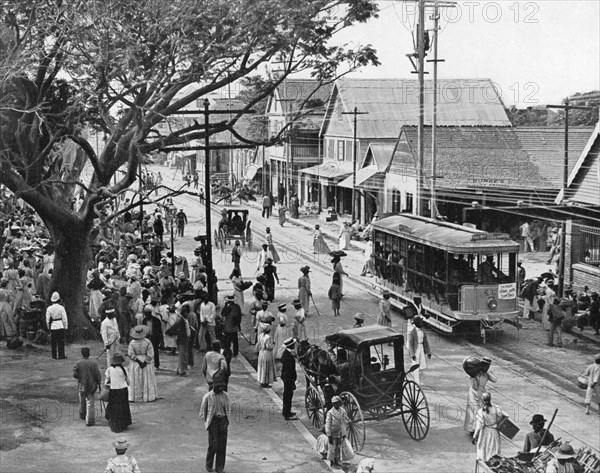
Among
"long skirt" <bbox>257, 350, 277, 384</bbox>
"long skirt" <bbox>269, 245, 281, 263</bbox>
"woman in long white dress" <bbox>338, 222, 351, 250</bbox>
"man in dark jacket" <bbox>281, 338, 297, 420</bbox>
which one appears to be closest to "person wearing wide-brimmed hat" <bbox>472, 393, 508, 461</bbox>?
"man in dark jacket" <bbox>281, 338, 297, 420</bbox>

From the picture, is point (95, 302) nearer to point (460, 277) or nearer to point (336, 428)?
point (460, 277)

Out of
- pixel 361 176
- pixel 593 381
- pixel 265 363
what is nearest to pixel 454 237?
pixel 265 363

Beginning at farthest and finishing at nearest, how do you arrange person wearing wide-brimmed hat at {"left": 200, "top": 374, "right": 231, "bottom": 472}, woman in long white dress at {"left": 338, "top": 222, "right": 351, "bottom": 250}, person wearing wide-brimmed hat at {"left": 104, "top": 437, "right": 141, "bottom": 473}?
woman in long white dress at {"left": 338, "top": 222, "right": 351, "bottom": 250}, person wearing wide-brimmed hat at {"left": 200, "top": 374, "right": 231, "bottom": 472}, person wearing wide-brimmed hat at {"left": 104, "top": 437, "right": 141, "bottom": 473}

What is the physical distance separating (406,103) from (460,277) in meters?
33.2

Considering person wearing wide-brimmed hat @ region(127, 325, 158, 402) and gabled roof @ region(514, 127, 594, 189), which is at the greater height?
gabled roof @ region(514, 127, 594, 189)

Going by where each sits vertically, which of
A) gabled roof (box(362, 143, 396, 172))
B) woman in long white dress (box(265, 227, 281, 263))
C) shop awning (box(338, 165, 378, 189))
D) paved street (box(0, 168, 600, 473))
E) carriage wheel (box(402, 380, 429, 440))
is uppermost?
gabled roof (box(362, 143, 396, 172))

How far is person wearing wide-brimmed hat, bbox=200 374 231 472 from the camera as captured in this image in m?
12.8

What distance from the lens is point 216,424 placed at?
41.9ft

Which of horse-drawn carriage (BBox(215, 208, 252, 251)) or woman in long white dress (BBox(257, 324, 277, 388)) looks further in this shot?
horse-drawn carriage (BBox(215, 208, 252, 251))

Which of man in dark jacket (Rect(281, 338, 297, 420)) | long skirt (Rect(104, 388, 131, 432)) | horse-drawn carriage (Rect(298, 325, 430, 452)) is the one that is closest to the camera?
horse-drawn carriage (Rect(298, 325, 430, 452))

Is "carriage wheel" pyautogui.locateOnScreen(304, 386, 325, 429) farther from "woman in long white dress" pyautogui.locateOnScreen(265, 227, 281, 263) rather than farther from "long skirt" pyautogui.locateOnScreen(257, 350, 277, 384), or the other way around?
"woman in long white dress" pyautogui.locateOnScreen(265, 227, 281, 263)

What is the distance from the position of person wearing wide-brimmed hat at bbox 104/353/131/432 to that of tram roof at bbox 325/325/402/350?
3566 mm

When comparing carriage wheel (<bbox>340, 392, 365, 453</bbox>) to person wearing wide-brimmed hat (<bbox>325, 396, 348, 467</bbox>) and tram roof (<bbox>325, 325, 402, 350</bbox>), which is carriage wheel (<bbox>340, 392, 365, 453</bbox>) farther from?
tram roof (<bbox>325, 325, 402, 350</bbox>)

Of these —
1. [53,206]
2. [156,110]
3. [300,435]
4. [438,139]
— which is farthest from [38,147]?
[438,139]
